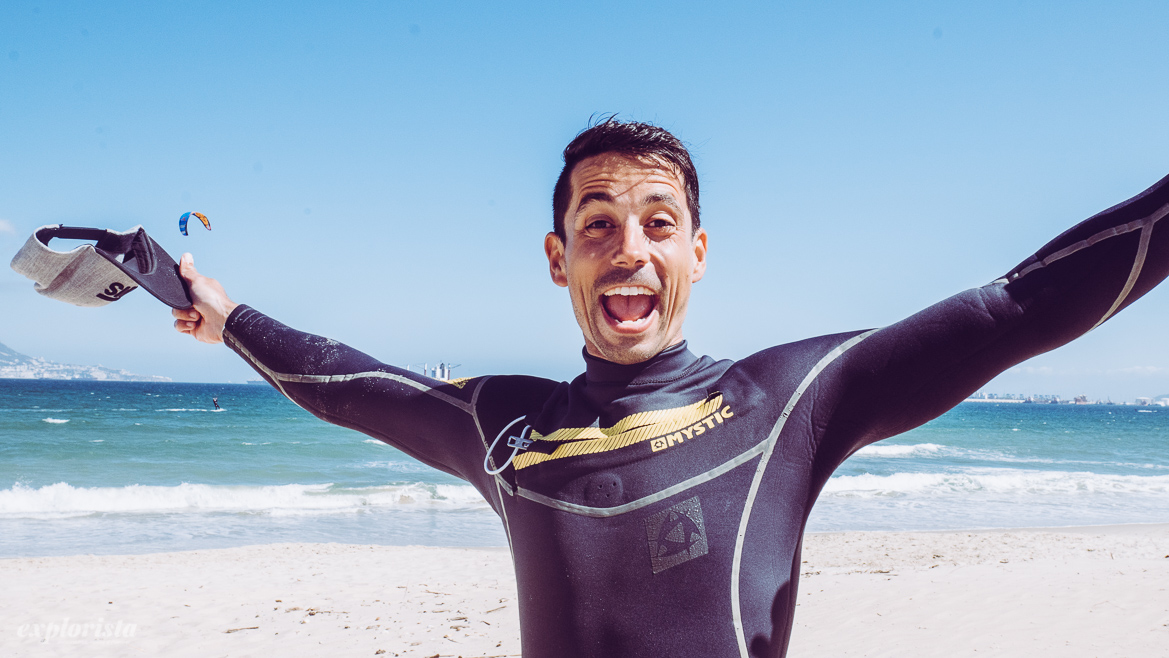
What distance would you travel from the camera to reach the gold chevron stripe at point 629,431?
1.67m

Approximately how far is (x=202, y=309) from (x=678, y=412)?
1.48 metres

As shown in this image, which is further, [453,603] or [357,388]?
[453,603]

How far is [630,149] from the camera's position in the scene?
1814 mm

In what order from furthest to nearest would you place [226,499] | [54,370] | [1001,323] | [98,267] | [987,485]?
[54,370]
[987,485]
[226,499]
[98,267]
[1001,323]

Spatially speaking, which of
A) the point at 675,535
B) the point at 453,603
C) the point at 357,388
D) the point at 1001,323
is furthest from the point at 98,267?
the point at 453,603

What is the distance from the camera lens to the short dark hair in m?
1.82

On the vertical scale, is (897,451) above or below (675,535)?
below

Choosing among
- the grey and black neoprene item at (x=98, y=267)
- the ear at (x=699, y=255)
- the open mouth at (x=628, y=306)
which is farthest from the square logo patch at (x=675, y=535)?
the grey and black neoprene item at (x=98, y=267)

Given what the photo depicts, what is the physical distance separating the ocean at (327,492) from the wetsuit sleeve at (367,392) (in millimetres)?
10488

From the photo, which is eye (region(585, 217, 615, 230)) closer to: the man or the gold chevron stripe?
the man

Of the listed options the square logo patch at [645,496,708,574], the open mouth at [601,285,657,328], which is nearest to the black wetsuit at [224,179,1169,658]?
the square logo patch at [645,496,708,574]

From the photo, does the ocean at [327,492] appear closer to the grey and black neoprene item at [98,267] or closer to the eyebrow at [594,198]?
the grey and black neoprene item at [98,267]

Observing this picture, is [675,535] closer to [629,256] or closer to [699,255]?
[629,256]

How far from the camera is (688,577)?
1533 mm
